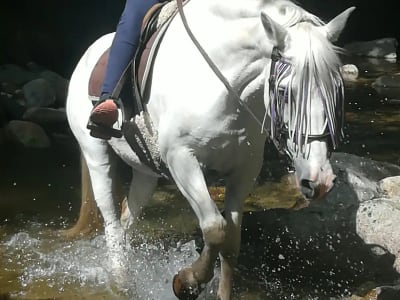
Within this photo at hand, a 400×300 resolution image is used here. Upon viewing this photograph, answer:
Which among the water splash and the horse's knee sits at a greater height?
the horse's knee

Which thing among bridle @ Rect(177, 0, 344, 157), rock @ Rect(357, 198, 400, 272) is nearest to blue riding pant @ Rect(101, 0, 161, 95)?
bridle @ Rect(177, 0, 344, 157)

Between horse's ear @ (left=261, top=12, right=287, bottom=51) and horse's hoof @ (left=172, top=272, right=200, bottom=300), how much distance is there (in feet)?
4.54

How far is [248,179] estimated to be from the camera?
3521 millimetres

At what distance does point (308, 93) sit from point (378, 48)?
13630 mm

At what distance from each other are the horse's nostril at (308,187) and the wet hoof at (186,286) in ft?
3.19

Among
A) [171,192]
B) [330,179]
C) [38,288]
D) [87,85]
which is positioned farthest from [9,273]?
[330,179]

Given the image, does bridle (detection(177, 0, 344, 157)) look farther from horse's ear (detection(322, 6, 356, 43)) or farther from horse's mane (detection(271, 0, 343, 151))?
horse's ear (detection(322, 6, 356, 43))

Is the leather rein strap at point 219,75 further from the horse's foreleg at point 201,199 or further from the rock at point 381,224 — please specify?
the rock at point 381,224

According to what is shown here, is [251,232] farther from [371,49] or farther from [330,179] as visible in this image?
[371,49]

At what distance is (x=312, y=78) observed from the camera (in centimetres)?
270

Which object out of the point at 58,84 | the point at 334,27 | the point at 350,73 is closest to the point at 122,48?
the point at 334,27

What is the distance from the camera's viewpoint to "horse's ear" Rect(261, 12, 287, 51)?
2.70 metres

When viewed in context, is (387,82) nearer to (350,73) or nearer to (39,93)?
(350,73)

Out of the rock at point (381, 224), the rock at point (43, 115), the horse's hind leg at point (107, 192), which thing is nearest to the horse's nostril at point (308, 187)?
the horse's hind leg at point (107, 192)
